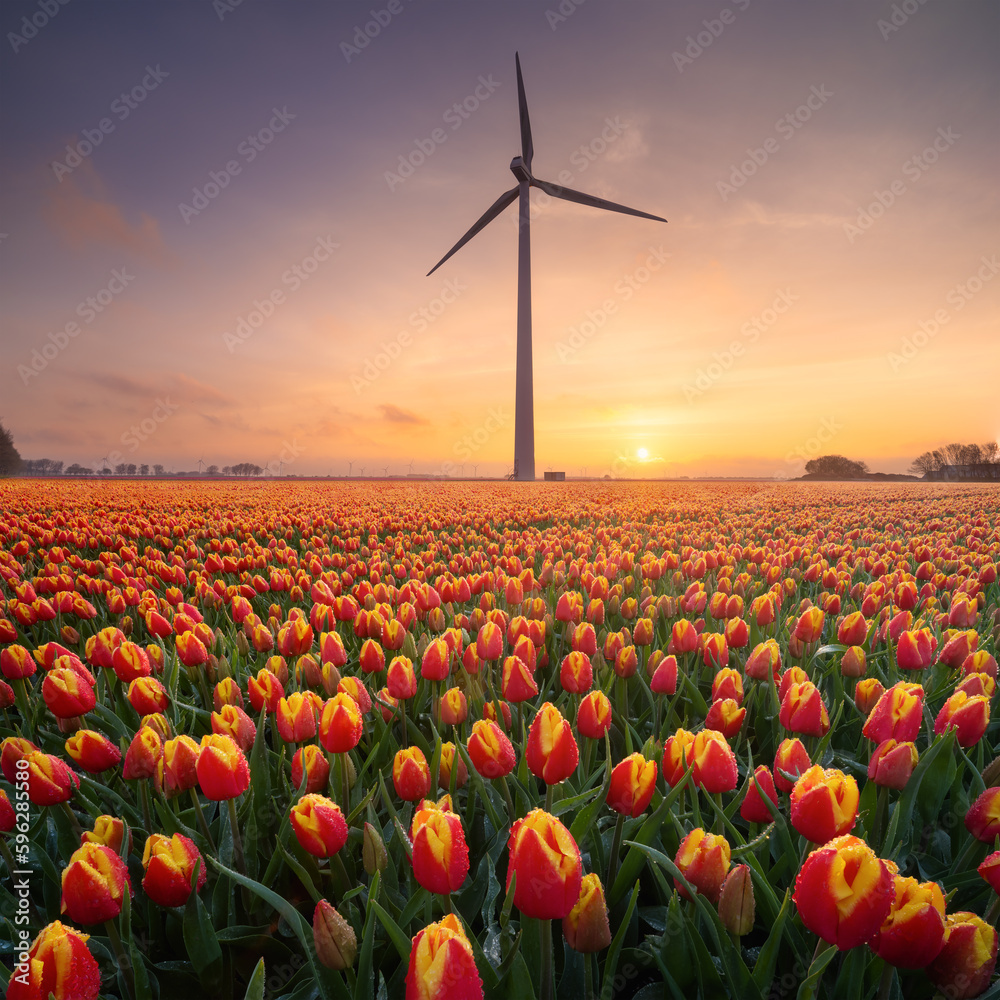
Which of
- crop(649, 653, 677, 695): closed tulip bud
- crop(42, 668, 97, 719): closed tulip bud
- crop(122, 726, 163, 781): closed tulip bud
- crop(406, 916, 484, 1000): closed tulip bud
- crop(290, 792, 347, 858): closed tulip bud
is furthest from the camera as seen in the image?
crop(649, 653, 677, 695): closed tulip bud

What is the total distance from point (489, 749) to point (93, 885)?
1155 mm

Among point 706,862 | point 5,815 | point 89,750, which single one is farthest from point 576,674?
point 5,815

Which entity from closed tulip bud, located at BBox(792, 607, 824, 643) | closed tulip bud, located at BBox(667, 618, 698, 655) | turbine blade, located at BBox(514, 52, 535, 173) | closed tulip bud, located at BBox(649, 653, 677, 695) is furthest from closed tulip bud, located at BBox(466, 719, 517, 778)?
turbine blade, located at BBox(514, 52, 535, 173)

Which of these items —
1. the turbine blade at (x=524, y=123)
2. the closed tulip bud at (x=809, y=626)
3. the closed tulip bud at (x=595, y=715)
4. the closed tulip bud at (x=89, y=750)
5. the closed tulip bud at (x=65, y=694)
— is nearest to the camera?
the closed tulip bud at (x=89, y=750)

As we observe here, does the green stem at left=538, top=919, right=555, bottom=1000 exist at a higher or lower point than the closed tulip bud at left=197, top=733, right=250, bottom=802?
lower

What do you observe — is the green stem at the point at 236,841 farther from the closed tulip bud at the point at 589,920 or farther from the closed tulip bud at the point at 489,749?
the closed tulip bud at the point at 589,920

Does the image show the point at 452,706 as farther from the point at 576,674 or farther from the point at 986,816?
the point at 986,816

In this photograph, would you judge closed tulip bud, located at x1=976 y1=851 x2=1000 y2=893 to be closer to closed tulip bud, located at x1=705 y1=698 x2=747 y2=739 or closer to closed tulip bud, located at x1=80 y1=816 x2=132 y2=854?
closed tulip bud, located at x1=705 y1=698 x2=747 y2=739

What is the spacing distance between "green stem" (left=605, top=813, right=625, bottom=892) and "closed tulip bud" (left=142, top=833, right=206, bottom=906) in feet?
4.18

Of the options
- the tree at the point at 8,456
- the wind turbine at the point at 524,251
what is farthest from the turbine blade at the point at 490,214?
the tree at the point at 8,456

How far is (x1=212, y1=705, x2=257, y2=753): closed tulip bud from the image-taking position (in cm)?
242

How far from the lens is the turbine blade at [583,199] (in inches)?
1574

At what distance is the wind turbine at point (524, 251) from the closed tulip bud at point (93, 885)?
40.5 m

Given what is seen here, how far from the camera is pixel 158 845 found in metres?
1.71
